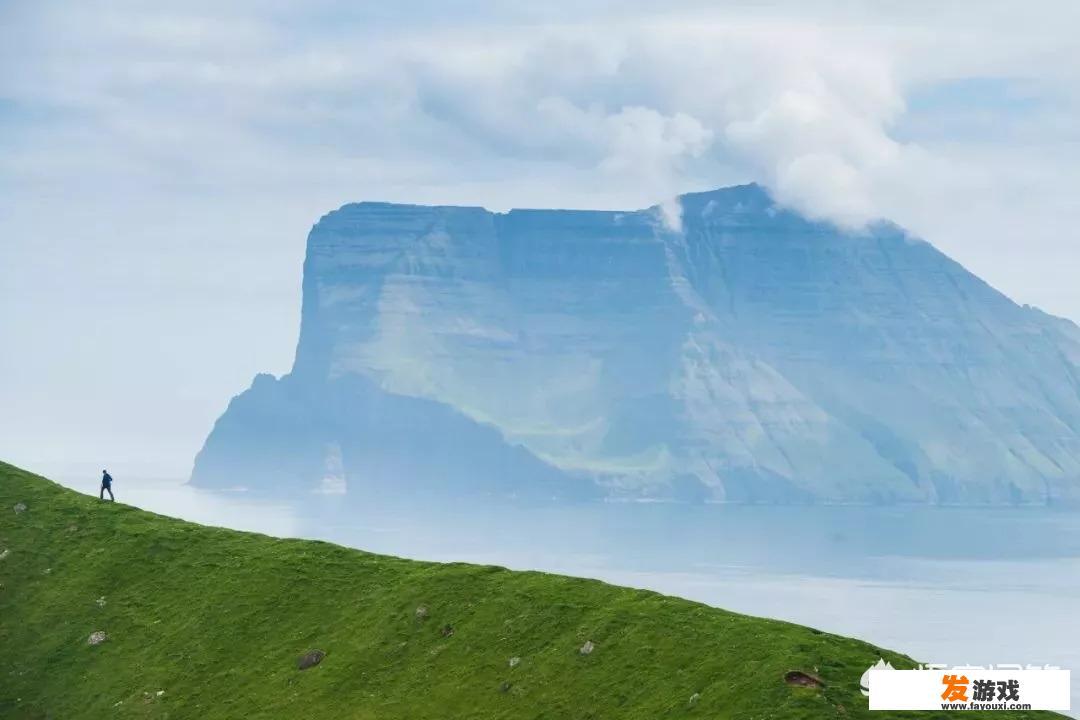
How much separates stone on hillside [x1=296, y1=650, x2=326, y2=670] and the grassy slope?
0.82 metres

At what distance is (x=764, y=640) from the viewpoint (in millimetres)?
75750

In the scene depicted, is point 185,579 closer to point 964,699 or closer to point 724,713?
point 724,713

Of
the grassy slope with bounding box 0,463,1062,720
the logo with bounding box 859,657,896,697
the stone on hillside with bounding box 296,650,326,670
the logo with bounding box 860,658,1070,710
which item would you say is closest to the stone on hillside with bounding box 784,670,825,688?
the grassy slope with bounding box 0,463,1062,720

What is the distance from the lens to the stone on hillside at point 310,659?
3546 inches

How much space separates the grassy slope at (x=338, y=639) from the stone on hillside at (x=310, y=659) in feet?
2.70

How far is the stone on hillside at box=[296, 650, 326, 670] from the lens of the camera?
90.1m

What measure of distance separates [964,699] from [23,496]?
3164 inches

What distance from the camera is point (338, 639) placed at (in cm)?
9225

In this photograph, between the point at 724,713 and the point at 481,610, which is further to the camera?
the point at 481,610

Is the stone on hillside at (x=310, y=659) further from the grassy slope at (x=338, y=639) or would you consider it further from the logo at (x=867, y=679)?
the logo at (x=867, y=679)

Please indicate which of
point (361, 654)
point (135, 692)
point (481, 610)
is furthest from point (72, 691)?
point (481, 610)

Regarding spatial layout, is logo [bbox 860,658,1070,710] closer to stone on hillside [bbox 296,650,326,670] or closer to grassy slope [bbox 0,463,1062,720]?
grassy slope [bbox 0,463,1062,720]

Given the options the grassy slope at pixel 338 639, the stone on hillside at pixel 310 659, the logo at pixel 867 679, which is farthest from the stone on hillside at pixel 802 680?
the stone on hillside at pixel 310 659

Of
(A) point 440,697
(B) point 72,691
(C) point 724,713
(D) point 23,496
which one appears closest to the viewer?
(C) point 724,713
